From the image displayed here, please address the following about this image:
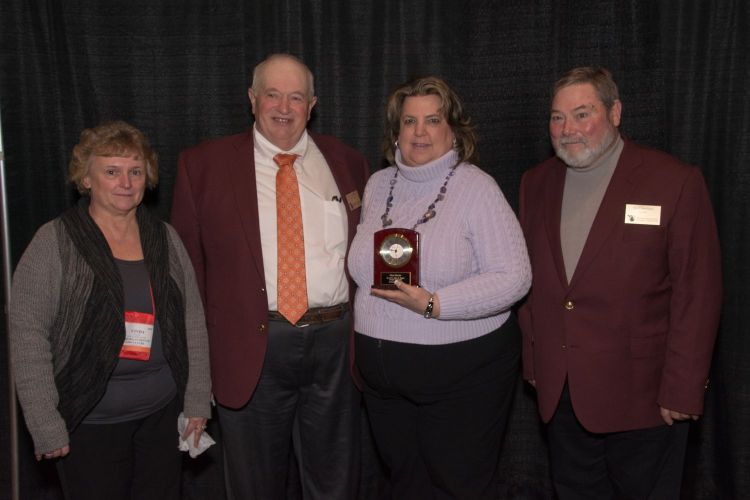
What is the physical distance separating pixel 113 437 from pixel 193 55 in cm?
181

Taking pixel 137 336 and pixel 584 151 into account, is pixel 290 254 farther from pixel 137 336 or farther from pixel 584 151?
pixel 584 151

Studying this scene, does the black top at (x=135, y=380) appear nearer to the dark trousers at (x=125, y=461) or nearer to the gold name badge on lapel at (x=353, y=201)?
the dark trousers at (x=125, y=461)

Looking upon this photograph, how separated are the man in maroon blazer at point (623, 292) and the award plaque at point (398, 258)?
0.53m

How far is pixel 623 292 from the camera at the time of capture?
2.23 m

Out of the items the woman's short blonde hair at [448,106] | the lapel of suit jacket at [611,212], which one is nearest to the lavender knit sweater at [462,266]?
the woman's short blonde hair at [448,106]

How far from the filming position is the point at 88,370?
6.82ft

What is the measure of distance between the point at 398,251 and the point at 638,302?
80cm

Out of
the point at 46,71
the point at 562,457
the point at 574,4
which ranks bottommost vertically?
the point at 562,457

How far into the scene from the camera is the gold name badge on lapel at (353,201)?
8.57 ft

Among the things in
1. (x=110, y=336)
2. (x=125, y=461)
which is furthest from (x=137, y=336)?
(x=125, y=461)

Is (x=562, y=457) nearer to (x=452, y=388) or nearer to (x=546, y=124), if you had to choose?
(x=452, y=388)

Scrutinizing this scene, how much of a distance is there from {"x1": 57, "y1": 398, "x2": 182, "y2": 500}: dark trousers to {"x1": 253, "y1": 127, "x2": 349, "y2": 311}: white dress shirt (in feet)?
1.84

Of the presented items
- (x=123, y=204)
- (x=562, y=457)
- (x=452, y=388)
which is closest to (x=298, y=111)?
(x=123, y=204)

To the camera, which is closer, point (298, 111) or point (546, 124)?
point (298, 111)
